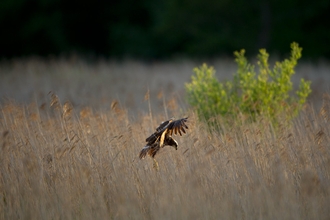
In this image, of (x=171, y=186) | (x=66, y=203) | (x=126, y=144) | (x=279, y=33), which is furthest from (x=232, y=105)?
(x=279, y=33)

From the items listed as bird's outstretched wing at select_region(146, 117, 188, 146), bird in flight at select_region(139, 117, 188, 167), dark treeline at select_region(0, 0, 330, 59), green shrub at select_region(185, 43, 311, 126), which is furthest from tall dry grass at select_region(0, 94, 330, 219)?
dark treeline at select_region(0, 0, 330, 59)

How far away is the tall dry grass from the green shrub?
4.89 feet

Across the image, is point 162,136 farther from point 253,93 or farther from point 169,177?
point 253,93

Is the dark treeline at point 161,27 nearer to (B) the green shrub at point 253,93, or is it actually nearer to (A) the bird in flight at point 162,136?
(B) the green shrub at point 253,93

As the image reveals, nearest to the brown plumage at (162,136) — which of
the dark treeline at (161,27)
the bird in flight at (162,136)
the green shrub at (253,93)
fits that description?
the bird in flight at (162,136)

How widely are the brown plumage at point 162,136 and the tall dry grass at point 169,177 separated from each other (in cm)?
22

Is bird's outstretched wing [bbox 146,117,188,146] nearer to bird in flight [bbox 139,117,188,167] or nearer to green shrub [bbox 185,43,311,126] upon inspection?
bird in flight [bbox 139,117,188,167]

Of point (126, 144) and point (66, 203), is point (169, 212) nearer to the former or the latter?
point (66, 203)

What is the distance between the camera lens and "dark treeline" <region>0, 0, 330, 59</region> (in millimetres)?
21656

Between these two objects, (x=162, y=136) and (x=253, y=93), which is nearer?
→ (x=162, y=136)

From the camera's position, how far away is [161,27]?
2223cm

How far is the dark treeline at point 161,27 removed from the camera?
21.7 metres

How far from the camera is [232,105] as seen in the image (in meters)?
7.69

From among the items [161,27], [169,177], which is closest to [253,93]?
[169,177]
